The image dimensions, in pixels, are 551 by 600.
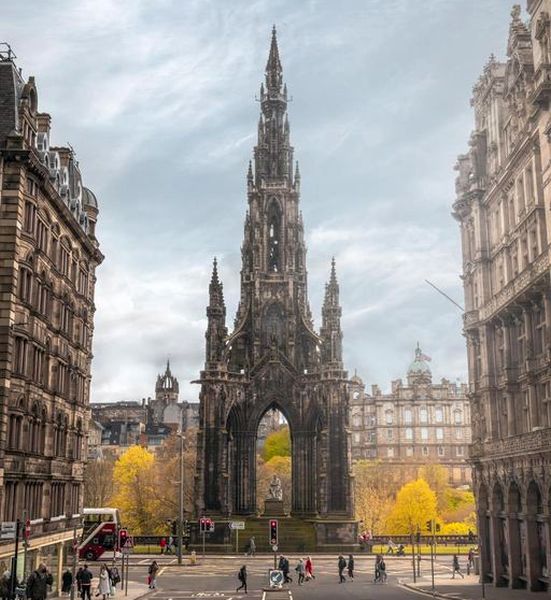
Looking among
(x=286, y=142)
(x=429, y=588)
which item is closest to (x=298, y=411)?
(x=286, y=142)

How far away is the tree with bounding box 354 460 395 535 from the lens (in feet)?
326

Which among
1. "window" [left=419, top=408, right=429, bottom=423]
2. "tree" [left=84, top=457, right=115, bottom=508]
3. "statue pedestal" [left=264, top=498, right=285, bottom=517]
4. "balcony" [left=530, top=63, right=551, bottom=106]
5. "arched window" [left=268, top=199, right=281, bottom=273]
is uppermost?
"arched window" [left=268, top=199, right=281, bottom=273]

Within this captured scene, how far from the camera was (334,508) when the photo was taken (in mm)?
80562

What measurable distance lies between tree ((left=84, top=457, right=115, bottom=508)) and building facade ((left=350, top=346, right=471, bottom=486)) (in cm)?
5888

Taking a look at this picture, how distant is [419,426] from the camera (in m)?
159

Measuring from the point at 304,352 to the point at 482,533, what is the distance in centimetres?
4213

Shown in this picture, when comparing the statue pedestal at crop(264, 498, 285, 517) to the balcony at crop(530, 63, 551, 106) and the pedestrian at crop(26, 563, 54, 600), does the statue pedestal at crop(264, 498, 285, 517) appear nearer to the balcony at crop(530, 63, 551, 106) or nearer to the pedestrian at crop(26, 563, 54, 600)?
the pedestrian at crop(26, 563, 54, 600)

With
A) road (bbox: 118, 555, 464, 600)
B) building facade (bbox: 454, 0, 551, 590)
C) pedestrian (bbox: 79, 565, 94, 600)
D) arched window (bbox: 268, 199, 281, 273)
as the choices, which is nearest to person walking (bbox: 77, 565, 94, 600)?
pedestrian (bbox: 79, 565, 94, 600)

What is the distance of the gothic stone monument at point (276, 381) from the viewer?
8162 cm

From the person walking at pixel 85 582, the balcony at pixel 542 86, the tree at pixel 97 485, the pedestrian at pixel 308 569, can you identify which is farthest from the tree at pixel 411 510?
the balcony at pixel 542 86

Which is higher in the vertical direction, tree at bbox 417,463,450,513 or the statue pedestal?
tree at bbox 417,463,450,513

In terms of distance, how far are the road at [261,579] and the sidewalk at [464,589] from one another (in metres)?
0.81

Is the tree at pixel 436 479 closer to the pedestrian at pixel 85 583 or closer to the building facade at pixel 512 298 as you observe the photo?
the building facade at pixel 512 298

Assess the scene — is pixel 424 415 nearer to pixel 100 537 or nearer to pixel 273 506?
pixel 273 506
